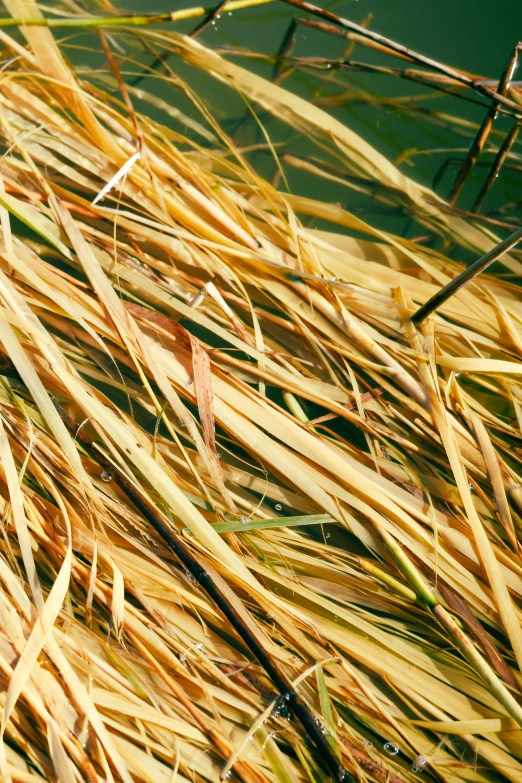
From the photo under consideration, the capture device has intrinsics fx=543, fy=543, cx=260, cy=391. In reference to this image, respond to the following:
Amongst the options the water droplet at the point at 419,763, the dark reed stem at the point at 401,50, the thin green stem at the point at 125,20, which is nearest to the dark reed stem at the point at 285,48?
the thin green stem at the point at 125,20

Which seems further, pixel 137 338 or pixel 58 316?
pixel 58 316

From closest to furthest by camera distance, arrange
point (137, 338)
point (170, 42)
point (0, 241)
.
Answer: point (137, 338) → point (0, 241) → point (170, 42)

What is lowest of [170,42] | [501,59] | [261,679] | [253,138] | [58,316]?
[261,679]

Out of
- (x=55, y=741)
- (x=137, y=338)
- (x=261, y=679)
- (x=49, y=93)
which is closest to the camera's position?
(x=55, y=741)

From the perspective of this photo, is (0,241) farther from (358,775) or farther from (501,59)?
(501,59)

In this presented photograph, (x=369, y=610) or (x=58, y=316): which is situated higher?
(x=58, y=316)

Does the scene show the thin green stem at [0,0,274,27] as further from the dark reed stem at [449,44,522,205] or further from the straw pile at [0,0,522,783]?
the dark reed stem at [449,44,522,205]

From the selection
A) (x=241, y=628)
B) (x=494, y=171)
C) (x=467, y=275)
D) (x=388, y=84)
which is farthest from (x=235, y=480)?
(x=388, y=84)

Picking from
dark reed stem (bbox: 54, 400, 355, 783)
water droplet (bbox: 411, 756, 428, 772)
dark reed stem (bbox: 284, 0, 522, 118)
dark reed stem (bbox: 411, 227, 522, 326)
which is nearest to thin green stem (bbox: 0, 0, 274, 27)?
dark reed stem (bbox: 284, 0, 522, 118)

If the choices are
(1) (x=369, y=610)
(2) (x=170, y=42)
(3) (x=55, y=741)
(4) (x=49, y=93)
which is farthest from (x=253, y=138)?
(3) (x=55, y=741)
